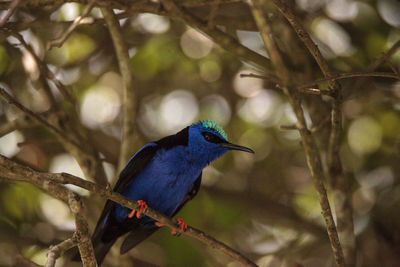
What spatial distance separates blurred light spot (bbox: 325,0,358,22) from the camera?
6.52 metres

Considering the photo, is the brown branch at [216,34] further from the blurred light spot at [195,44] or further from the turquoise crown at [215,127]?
the blurred light spot at [195,44]

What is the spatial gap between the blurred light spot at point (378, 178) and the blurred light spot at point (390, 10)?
1.78 m

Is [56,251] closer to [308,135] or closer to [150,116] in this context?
[308,135]

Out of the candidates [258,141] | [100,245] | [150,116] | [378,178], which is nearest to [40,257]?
[100,245]

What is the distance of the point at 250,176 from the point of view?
22.7 ft

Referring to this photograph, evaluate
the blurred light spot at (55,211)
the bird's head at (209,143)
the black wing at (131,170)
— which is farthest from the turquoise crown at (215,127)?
the blurred light spot at (55,211)

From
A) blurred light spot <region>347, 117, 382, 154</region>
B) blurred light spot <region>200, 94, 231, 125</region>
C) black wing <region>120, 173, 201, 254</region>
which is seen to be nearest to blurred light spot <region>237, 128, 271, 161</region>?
blurred light spot <region>200, 94, 231, 125</region>

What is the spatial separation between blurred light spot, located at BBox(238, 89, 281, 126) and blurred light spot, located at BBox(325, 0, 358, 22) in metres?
1.30

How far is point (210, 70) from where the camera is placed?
7266 mm

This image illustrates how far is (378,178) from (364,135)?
0.60 m

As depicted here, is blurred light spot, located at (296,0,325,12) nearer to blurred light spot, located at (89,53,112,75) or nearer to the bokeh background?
the bokeh background

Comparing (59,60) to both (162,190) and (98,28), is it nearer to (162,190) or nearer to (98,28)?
(98,28)

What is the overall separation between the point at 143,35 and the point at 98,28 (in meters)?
0.60

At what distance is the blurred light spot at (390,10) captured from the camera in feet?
20.5
